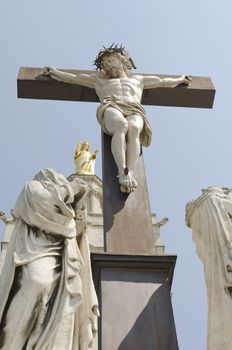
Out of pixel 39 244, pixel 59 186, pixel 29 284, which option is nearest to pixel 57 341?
pixel 29 284

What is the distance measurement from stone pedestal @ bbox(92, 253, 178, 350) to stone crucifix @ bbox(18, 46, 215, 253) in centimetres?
32

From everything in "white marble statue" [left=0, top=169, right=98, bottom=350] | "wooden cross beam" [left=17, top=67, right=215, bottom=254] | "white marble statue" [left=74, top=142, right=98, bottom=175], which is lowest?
"white marble statue" [left=0, top=169, right=98, bottom=350]

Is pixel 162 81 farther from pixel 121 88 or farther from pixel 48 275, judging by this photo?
pixel 48 275

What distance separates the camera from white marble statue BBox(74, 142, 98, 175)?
3772cm

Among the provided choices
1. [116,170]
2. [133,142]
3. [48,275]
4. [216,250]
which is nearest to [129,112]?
[133,142]

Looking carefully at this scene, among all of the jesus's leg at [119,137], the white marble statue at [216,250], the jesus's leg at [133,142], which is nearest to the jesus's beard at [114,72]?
the jesus's leg at [119,137]

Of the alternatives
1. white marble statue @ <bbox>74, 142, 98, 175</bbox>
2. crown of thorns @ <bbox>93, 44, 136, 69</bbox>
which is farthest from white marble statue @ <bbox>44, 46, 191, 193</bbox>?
white marble statue @ <bbox>74, 142, 98, 175</bbox>

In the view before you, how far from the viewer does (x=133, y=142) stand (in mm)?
8148

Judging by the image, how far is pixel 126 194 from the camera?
7.83 meters

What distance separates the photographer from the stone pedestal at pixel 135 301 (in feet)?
20.9

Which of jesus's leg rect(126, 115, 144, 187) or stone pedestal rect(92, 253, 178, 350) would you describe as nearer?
stone pedestal rect(92, 253, 178, 350)

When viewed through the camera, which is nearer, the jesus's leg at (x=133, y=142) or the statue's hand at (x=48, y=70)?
the jesus's leg at (x=133, y=142)

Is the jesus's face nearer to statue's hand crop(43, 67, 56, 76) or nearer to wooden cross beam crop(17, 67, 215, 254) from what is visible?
wooden cross beam crop(17, 67, 215, 254)

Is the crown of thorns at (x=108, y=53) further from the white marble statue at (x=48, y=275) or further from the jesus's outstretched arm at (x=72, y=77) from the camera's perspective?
the white marble statue at (x=48, y=275)
